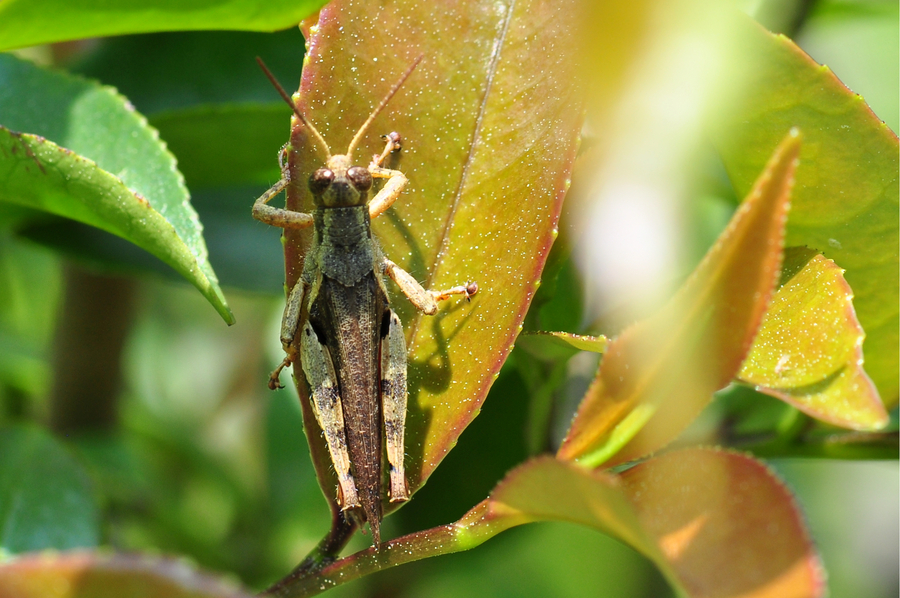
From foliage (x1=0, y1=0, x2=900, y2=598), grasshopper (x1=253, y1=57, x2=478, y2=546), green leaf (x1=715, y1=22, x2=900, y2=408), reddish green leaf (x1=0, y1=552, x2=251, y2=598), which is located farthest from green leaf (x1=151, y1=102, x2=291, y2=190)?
reddish green leaf (x1=0, y1=552, x2=251, y2=598)

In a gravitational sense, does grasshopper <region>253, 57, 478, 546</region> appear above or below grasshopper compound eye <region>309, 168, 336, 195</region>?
below

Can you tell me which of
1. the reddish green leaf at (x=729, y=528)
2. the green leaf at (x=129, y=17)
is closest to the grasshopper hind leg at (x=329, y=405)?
the reddish green leaf at (x=729, y=528)

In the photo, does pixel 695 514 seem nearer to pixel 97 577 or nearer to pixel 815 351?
pixel 815 351

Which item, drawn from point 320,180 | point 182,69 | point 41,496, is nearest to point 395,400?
point 320,180

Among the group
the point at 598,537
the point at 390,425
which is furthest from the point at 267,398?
the point at 390,425

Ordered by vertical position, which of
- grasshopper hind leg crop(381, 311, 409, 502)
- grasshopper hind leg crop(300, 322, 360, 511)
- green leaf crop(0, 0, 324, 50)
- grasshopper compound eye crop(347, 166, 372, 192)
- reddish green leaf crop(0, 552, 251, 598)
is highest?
green leaf crop(0, 0, 324, 50)

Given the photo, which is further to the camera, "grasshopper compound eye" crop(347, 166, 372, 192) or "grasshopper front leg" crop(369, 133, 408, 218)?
"grasshopper compound eye" crop(347, 166, 372, 192)

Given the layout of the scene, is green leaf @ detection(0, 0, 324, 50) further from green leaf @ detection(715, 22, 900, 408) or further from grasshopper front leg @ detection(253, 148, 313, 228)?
green leaf @ detection(715, 22, 900, 408)
